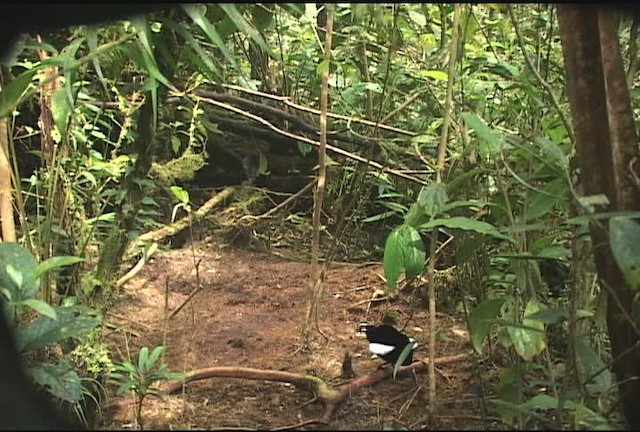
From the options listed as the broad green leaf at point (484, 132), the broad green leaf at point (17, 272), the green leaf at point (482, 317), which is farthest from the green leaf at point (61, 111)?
the green leaf at point (482, 317)

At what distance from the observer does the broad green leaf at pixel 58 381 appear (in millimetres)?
1213

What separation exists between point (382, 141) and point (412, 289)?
17.4 inches

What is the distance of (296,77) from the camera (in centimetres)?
282

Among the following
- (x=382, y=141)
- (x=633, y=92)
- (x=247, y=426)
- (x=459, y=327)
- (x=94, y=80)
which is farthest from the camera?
(x=382, y=141)

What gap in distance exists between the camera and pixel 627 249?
95cm

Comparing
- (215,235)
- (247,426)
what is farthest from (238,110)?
(247,426)

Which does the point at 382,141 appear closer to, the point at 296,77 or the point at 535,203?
the point at 296,77

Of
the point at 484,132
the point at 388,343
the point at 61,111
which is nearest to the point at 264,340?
the point at 388,343

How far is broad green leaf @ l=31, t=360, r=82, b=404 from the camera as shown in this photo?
3.98ft

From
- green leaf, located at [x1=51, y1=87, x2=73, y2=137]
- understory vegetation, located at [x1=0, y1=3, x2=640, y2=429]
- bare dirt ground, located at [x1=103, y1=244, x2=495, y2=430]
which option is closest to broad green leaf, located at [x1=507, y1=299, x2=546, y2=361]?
understory vegetation, located at [x1=0, y1=3, x2=640, y2=429]

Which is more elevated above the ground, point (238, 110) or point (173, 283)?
point (238, 110)

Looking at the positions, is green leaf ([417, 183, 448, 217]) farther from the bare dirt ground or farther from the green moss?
the green moss

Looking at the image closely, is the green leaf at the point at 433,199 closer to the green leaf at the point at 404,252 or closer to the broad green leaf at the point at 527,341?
the green leaf at the point at 404,252

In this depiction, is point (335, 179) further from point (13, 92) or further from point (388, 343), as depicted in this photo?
point (13, 92)
